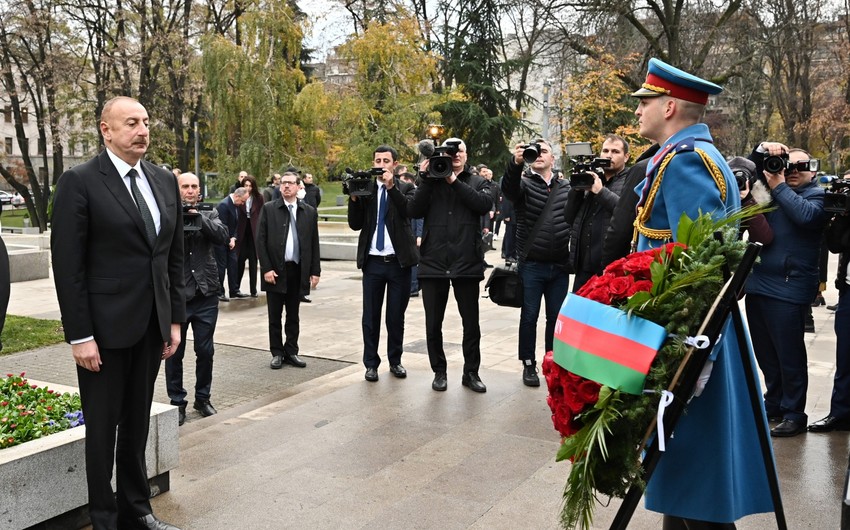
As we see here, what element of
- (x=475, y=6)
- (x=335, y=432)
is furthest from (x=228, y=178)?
(x=335, y=432)

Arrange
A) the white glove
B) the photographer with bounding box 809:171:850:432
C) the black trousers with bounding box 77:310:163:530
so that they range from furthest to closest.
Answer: the photographer with bounding box 809:171:850:432
the black trousers with bounding box 77:310:163:530
the white glove

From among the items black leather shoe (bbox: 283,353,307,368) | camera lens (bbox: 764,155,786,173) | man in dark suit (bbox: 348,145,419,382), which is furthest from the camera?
black leather shoe (bbox: 283,353,307,368)

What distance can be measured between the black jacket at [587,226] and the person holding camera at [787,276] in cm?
120

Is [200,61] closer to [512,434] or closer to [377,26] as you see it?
[377,26]

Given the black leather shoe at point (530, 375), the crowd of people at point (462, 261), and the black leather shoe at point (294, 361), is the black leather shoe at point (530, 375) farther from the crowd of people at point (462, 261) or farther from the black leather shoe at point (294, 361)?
the black leather shoe at point (294, 361)

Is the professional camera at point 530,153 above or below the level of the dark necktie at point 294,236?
above

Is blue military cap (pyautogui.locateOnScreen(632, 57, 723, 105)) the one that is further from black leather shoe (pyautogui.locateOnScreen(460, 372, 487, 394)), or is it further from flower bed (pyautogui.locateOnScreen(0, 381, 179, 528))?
black leather shoe (pyautogui.locateOnScreen(460, 372, 487, 394))

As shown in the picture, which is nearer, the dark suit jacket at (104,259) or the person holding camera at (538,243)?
the dark suit jacket at (104,259)

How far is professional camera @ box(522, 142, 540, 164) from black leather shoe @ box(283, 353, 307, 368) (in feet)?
10.5

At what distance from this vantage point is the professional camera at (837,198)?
541 cm

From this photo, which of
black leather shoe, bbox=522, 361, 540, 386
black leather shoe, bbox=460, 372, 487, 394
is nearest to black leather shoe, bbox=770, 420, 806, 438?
black leather shoe, bbox=522, 361, 540, 386

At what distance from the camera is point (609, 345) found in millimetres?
2557

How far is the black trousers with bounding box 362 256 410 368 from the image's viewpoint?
7.49 m

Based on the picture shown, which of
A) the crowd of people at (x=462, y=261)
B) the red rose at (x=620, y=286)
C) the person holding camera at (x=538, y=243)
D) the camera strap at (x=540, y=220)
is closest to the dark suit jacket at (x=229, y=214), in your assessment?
the crowd of people at (x=462, y=261)
